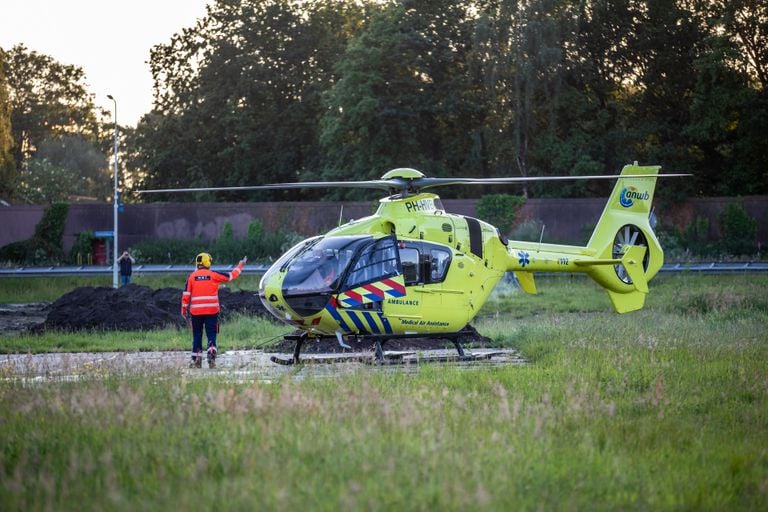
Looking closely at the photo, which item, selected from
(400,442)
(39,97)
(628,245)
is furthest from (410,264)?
(39,97)

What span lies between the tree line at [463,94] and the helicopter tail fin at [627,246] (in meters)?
26.5

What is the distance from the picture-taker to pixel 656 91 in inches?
2060

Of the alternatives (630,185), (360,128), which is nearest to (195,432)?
(630,185)

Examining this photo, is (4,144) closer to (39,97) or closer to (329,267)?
(39,97)

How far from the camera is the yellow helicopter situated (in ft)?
54.2

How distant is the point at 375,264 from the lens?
55.4ft

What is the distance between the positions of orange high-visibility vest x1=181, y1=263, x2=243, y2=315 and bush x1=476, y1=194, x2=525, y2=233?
31.5 metres

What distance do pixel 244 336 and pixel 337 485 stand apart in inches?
603

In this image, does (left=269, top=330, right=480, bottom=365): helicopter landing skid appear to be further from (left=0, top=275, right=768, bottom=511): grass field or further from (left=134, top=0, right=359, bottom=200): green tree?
(left=134, top=0, right=359, bottom=200): green tree

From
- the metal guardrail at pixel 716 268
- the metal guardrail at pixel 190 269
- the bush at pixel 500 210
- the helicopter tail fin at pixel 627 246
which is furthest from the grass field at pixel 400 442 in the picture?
the bush at pixel 500 210

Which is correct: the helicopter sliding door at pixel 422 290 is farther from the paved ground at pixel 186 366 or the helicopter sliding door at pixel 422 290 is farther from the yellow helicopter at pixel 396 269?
the paved ground at pixel 186 366

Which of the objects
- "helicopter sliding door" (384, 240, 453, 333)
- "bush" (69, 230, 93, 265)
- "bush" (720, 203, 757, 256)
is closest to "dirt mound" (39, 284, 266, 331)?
"helicopter sliding door" (384, 240, 453, 333)

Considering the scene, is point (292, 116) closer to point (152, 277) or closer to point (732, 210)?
point (152, 277)

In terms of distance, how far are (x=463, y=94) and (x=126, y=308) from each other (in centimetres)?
2873
